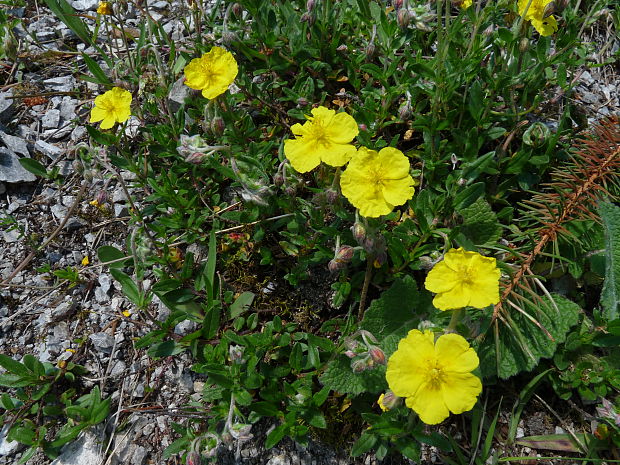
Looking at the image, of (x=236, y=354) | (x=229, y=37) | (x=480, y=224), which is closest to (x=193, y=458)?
(x=236, y=354)

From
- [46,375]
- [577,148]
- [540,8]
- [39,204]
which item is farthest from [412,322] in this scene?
[39,204]

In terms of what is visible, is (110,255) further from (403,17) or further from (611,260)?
(611,260)

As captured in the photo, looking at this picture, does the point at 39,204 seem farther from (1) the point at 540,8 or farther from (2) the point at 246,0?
(1) the point at 540,8

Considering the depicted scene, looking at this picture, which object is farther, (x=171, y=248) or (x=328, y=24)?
(x=328, y=24)

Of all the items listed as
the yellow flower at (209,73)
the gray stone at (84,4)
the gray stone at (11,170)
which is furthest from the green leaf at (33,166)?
the gray stone at (84,4)

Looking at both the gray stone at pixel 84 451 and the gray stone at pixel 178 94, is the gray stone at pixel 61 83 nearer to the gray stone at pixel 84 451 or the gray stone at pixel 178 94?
the gray stone at pixel 178 94

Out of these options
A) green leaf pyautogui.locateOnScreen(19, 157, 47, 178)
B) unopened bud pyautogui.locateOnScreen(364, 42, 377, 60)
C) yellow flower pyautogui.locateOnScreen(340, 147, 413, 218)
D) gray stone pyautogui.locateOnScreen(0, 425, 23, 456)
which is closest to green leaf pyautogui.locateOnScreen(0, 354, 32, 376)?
gray stone pyautogui.locateOnScreen(0, 425, 23, 456)
